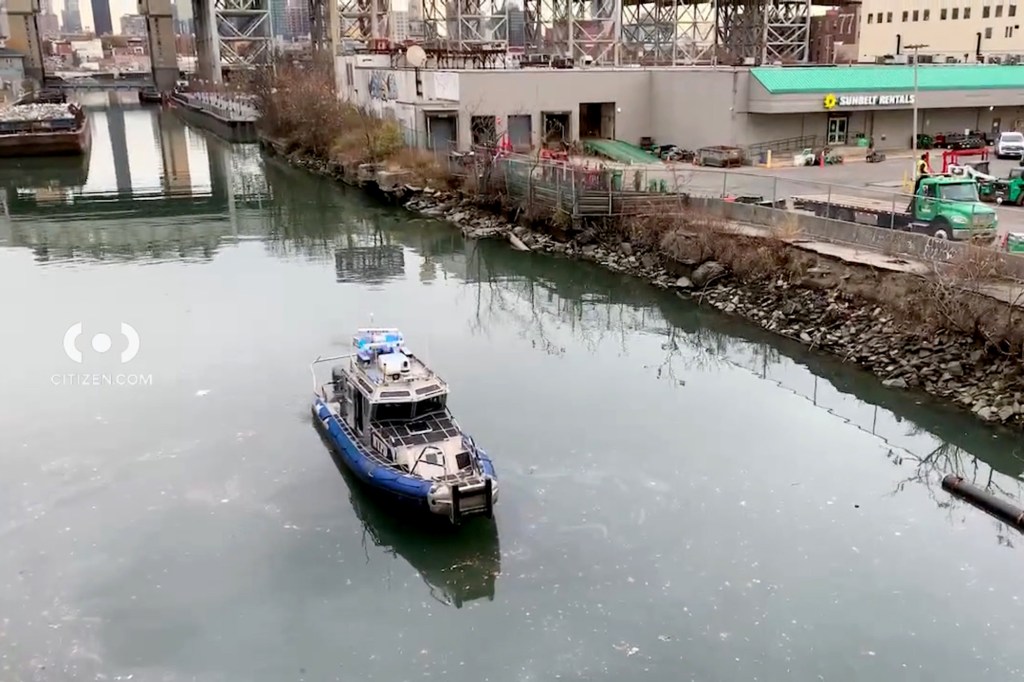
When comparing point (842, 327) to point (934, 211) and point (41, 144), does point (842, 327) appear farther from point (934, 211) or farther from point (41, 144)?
point (41, 144)

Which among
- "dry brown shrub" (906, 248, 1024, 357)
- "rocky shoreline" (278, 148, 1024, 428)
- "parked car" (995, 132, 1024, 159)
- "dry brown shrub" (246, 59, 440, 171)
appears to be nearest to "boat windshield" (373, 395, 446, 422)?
"rocky shoreline" (278, 148, 1024, 428)

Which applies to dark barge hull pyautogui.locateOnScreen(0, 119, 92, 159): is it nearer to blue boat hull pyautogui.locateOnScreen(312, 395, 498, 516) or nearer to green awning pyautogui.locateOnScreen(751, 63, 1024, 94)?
green awning pyautogui.locateOnScreen(751, 63, 1024, 94)

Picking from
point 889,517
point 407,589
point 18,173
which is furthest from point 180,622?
point 18,173

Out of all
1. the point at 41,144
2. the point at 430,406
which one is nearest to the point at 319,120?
the point at 41,144

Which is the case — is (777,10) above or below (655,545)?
above

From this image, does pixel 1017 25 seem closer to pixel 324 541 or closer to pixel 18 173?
pixel 18 173

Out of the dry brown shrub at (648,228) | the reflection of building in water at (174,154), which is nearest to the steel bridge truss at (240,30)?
the reflection of building in water at (174,154)
